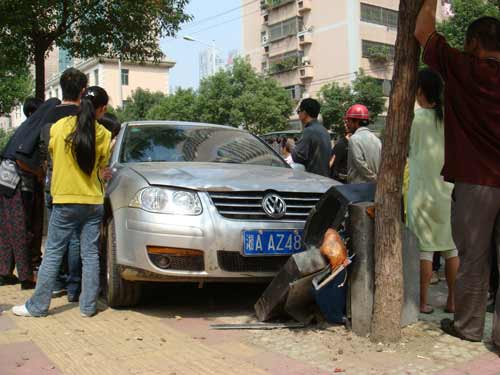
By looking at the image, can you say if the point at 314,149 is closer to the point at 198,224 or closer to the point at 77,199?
the point at 198,224

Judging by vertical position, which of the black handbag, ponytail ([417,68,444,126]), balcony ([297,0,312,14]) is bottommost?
the black handbag

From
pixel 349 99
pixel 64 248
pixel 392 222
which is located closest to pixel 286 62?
pixel 349 99

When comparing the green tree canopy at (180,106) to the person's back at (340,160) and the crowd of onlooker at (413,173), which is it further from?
the crowd of onlooker at (413,173)

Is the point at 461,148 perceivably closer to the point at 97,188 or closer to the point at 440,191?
the point at 440,191

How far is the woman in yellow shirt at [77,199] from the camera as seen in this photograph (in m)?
4.23

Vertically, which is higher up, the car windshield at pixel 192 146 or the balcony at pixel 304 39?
the balcony at pixel 304 39

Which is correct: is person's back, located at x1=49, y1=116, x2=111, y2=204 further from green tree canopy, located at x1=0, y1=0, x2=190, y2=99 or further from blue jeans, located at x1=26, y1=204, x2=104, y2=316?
green tree canopy, located at x1=0, y1=0, x2=190, y2=99

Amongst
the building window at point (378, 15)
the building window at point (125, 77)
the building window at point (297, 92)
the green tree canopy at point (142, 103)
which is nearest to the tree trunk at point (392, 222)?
the building window at point (378, 15)

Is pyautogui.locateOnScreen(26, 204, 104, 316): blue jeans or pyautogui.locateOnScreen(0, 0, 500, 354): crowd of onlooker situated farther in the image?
pyautogui.locateOnScreen(26, 204, 104, 316): blue jeans

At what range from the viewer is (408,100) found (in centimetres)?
353

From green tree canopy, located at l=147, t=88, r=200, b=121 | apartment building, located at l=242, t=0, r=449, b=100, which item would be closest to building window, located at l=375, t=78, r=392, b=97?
apartment building, located at l=242, t=0, r=449, b=100

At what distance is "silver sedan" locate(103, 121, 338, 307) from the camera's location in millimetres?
4035

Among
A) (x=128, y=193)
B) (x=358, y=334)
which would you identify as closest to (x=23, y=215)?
(x=128, y=193)

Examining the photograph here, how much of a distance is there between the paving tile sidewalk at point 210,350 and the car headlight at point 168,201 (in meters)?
0.85
